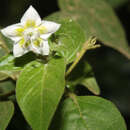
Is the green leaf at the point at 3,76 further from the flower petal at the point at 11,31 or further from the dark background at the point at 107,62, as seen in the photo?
the dark background at the point at 107,62

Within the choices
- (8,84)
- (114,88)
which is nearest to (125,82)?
Answer: (114,88)

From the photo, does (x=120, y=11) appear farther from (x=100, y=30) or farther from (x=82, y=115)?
(x=82, y=115)

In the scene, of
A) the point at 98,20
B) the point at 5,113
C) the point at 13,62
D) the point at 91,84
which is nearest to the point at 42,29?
the point at 13,62

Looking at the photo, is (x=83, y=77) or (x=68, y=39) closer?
(x=68, y=39)

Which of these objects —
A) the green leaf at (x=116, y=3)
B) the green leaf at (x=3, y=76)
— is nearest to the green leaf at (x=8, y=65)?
the green leaf at (x=3, y=76)

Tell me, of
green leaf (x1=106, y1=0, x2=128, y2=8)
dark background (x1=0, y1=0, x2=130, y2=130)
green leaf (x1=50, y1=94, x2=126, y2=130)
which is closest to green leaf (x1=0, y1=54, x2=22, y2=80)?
green leaf (x1=50, y1=94, x2=126, y2=130)

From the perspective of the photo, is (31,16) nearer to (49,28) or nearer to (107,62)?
(49,28)
